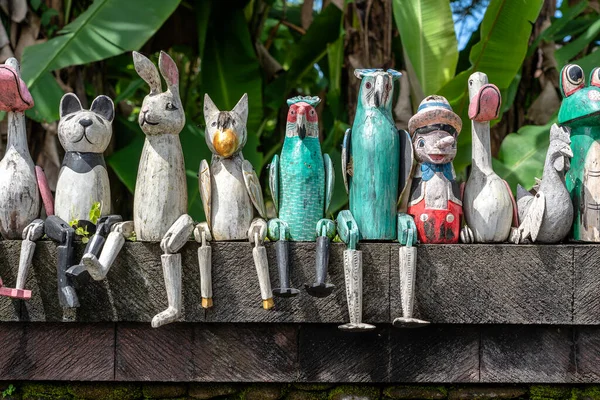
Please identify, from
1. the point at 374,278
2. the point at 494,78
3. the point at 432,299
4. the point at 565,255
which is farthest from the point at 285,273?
the point at 494,78

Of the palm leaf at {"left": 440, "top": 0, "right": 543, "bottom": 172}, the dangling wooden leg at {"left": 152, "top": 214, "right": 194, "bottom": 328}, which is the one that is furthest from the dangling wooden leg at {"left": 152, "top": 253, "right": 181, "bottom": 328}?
the palm leaf at {"left": 440, "top": 0, "right": 543, "bottom": 172}

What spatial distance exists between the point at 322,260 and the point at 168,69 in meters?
0.66

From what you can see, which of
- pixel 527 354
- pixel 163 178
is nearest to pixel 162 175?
pixel 163 178

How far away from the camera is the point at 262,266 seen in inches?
68.1

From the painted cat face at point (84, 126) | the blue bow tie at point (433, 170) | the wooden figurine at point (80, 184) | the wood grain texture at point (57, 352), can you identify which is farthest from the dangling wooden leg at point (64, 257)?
the blue bow tie at point (433, 170)

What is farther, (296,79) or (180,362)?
(296,79)

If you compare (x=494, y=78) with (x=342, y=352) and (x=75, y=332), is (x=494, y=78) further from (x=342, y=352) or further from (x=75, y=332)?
(x=75, y=332)

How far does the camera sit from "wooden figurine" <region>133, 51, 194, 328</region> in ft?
5.78

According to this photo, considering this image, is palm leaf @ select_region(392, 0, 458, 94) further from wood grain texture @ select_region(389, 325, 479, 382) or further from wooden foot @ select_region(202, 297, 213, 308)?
wooden foot @ select_region(202, 297, 213, 308)

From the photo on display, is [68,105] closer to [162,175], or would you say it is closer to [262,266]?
[162,175]

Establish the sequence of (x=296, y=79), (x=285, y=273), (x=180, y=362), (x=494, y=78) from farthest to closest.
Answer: (x=296, y=79), (x=494, y=78), (x=180, y=362), (x=285, y=273)

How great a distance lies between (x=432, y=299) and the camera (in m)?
1.77

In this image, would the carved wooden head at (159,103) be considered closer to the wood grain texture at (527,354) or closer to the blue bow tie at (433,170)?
the blue bow tie at (433,170)

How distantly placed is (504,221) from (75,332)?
3.88ft
